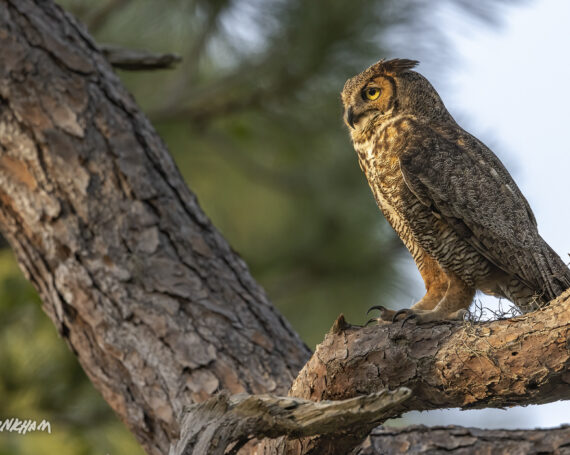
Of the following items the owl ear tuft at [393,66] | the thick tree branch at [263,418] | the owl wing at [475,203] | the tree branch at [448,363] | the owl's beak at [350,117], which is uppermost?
the owl ear tuft at [393,66]

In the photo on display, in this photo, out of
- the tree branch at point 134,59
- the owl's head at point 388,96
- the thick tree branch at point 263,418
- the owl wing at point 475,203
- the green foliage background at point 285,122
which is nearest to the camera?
the thick tree branch at point 263,418

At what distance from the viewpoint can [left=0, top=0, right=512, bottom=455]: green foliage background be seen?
437 cm

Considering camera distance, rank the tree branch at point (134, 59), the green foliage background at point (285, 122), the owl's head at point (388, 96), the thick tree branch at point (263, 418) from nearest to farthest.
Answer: the thick tree branch at point (263, 418) → the owl's head at point (388, 96) → the tree branch at point (134, 59) → the green foliage background at point (285, 122)

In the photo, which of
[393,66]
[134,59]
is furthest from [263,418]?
[134,59]

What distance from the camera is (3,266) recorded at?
391cm

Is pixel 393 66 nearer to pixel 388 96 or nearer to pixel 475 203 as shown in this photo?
pixel 388 96

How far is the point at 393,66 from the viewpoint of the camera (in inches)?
103

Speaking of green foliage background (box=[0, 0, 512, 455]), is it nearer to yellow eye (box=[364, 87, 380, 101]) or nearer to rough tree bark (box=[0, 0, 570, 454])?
rough tree bark (box=[0, 0, 570, 454])

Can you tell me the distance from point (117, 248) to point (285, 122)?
2.34 meters

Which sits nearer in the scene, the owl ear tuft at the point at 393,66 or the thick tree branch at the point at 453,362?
the thick tree branch at the point at 453,362

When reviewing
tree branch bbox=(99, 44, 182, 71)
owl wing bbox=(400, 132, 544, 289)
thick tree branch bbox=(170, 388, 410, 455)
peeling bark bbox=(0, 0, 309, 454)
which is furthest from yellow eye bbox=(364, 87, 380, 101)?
thick tree branch bbox=(170, 388, 410, 455)

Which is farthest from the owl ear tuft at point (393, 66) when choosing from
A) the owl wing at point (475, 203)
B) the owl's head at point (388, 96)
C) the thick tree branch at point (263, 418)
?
the thick tree branch at point (263, 418)

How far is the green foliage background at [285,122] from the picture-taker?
4371 mm

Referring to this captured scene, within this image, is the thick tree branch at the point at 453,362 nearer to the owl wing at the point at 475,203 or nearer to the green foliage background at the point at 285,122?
the owl wing at the point at 475,203
